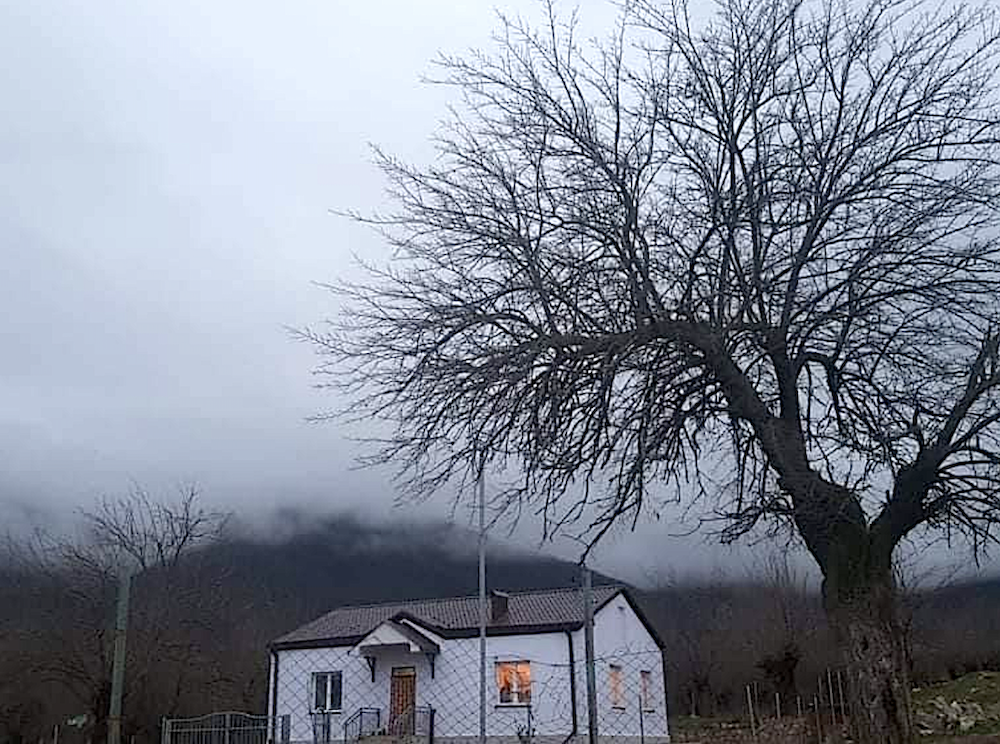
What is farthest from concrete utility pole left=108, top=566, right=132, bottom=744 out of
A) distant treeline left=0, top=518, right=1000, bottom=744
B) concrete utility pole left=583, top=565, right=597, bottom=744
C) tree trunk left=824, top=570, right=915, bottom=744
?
distant treeline left=0, top=518, right=1000, bottom=744

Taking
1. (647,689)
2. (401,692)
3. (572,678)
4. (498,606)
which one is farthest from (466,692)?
(647,689)

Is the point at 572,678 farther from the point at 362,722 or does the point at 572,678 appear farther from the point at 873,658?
the point at 873,658

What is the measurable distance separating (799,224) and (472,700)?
74.7ft

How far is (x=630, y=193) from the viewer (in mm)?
8109

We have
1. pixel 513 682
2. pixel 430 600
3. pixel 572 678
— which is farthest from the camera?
pixel 430 600

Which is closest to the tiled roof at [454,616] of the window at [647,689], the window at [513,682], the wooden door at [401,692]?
the window at [513,682]

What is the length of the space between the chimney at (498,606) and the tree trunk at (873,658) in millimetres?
22008

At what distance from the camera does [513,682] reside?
28.0 metres

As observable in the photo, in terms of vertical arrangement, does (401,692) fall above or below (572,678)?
below

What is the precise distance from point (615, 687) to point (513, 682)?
9.43ft

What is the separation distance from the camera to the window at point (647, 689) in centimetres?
2929

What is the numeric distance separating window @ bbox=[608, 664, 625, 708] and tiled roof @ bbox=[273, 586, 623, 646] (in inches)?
74.8

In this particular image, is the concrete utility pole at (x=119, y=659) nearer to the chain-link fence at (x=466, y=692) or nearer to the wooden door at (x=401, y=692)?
the chain-link fence at (x=466, y=692)

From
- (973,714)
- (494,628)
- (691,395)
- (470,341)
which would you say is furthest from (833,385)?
(494,628)
